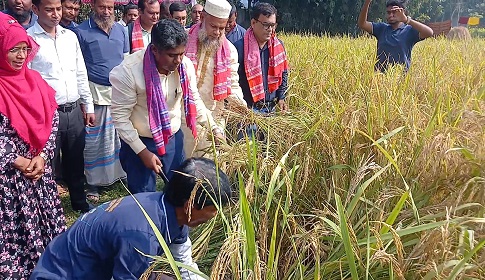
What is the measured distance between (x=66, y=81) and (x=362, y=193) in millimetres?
1931

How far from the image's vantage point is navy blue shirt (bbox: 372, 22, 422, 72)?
4.27 metres

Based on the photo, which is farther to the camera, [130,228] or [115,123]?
[115,123]

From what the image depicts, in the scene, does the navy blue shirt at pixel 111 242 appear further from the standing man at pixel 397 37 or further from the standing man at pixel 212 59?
the standing man at pixel 397 37

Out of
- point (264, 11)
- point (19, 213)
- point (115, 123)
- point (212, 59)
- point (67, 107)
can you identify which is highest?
point (264, 11)

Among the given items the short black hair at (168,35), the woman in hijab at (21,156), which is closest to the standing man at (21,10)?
the woman in hijab at (21,156)

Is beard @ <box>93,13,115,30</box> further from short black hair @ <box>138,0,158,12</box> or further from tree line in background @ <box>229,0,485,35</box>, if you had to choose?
tree line in background @ <box>229,0,485,35</box>

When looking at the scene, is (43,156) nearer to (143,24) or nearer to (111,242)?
(111,242)

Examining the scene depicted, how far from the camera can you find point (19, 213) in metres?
2.26

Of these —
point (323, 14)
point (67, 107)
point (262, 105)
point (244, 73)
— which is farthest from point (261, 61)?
point (323, 14)

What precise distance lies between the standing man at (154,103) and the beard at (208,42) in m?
0.36

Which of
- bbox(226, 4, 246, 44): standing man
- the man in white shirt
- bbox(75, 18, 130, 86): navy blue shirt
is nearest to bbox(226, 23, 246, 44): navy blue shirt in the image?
bbox(226, 4, 246, 44): standing man

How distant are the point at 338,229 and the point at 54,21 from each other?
7.05 ft

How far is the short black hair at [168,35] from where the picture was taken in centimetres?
212

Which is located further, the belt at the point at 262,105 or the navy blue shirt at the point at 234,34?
the navy blue shirt at the point at 234,34
